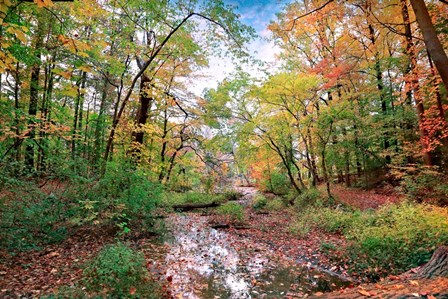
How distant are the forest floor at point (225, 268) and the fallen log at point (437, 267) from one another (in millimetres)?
253

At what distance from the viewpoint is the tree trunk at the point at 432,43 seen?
4.06 metres

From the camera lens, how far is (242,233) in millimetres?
9047

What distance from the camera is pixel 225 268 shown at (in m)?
5.65

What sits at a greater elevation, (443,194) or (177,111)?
(177,111)

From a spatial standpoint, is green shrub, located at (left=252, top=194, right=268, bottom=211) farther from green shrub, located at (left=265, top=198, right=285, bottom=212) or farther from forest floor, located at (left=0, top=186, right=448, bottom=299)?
forest floor, located at (left=0, top=186, right=448, bottom=299)

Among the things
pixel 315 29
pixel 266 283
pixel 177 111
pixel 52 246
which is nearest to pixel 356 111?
pixel 315 29

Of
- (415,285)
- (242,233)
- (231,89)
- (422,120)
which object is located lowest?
(242,233)

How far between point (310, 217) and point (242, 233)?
3284mm

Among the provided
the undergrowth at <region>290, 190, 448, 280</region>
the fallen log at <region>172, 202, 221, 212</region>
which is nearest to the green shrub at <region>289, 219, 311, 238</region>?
the undergrowth at <region>290, 190, 448, 280</region>

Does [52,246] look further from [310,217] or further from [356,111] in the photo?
[356,111]

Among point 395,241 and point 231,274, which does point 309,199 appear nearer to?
point 395,241

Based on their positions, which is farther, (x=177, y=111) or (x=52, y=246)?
(x=177, y=111)

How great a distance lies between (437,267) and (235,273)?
3531mm

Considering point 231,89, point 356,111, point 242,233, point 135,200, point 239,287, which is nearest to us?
point 239,287
